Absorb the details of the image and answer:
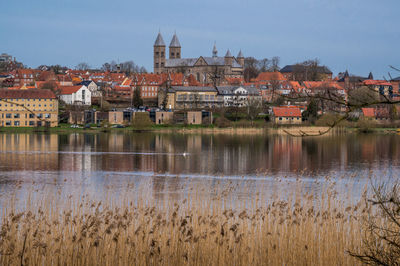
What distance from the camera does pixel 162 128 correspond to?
73.3 meters

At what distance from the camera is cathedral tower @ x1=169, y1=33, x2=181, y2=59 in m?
146

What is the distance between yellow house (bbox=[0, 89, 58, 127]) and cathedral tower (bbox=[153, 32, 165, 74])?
70.3 m

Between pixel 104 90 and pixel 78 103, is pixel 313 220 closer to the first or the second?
pixel 78 103

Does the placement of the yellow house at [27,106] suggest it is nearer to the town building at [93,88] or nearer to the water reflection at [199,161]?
the town building at [93,88]

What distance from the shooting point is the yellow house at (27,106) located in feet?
241

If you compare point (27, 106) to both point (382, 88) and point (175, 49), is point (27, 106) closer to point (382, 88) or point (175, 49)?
point (382, 88)

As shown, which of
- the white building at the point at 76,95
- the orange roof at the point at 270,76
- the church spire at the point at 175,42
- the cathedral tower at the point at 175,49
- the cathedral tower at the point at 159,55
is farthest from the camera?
the church spire at the point at 175,42

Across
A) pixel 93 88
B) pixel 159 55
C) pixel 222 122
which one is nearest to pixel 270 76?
pixel 159 55

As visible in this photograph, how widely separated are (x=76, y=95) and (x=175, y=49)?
58485 mm

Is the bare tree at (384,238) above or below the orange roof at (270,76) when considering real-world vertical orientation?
below

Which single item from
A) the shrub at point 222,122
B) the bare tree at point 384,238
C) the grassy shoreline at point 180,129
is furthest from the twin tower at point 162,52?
the bare tree at point 384,238

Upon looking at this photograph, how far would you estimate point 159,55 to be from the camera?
146250 mm

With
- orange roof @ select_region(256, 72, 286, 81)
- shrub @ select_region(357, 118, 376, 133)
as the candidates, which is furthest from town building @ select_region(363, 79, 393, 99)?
orange roof @ select_region(256, 72, 286, 81)

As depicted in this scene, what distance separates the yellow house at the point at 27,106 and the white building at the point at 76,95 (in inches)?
591
